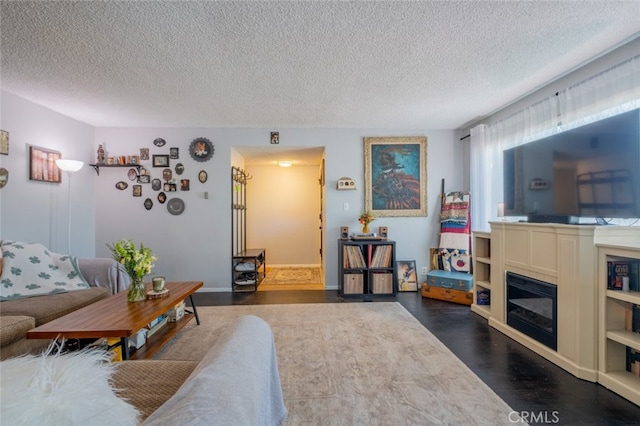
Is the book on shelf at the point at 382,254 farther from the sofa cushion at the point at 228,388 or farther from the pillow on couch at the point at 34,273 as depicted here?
the pillow on couch at the point at 34,273

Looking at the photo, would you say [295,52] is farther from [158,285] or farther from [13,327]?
[13,327]

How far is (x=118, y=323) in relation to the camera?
1770 mm

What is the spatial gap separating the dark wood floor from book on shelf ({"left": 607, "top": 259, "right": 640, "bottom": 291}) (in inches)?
26.4

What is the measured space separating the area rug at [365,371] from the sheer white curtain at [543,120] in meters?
1.88

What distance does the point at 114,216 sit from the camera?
4148 millimetres

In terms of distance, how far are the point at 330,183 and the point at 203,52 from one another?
2.46 meters

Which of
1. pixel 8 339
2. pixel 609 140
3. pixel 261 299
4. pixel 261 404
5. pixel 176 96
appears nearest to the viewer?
pixel 261 404

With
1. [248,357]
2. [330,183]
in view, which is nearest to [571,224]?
[248,357]

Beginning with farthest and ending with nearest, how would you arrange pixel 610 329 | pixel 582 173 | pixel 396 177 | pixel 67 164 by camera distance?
pixel 396 177 → pixel 67 164 → pixel 582 173 → pixel 610 329

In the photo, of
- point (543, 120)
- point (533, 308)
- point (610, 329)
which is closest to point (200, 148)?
point (543, 120)

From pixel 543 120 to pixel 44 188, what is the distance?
5498mm

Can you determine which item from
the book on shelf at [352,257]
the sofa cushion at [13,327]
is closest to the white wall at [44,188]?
the sofa cushion at [13,327]

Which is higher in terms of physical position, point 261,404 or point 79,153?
point 79,153

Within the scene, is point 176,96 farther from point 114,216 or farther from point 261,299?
point 261,299
